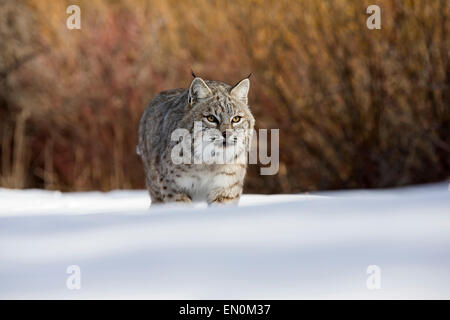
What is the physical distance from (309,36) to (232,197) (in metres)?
3.82

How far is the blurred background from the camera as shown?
7.38m

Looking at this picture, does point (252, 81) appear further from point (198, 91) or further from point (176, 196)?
point (176, 196)

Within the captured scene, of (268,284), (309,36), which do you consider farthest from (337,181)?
(268,284)

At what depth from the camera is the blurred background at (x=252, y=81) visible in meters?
7.38

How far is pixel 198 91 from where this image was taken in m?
4.73

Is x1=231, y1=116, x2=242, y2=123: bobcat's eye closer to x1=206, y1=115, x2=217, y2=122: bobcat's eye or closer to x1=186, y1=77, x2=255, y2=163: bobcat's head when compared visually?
x1=186, y1=77, x2=255, y2=163: bobcat's head

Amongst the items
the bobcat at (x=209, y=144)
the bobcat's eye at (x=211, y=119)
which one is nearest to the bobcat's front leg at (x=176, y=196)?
the bobcat at (x=209, y=144)

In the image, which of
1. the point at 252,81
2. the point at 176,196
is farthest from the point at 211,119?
the point at 252,81

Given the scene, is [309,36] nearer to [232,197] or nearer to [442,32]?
[442,32]

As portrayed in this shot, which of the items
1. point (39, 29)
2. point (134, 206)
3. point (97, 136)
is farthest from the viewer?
point (39, 29)

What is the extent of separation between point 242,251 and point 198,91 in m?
2.24

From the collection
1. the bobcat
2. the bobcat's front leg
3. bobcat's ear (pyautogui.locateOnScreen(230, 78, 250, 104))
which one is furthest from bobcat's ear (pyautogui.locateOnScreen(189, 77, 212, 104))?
the bobcat's front leg

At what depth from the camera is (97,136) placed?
10.3 meters

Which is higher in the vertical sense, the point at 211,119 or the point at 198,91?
the point at 198,91
